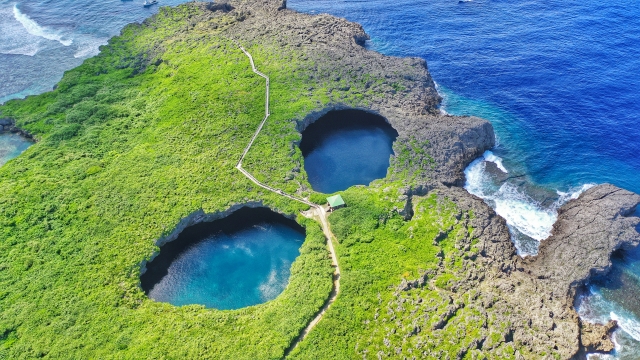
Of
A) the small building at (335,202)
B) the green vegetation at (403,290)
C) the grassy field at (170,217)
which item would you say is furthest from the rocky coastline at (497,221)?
the small building at (335,202)

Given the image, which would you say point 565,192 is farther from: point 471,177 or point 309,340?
point 309,340

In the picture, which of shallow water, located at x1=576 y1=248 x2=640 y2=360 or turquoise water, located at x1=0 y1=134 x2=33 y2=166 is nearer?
shallow water, located at x1=576 y1=248 x2=640 y2=360

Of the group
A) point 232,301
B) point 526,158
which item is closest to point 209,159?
point 232,301

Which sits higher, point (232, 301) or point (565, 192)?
point (565, 192)

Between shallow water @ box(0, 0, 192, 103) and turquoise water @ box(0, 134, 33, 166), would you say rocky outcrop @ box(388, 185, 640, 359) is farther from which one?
shallow water @ box(0, 0, 192, 103)

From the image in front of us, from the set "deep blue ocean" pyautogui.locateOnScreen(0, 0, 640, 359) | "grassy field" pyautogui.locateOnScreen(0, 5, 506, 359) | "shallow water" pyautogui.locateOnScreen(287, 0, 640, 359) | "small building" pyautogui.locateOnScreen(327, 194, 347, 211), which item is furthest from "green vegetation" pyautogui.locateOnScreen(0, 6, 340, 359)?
"shallow water" pyautogui.locateOnScreen(287, 0, 640, 359)

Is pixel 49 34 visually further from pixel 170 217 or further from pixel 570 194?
pixel 570 194
